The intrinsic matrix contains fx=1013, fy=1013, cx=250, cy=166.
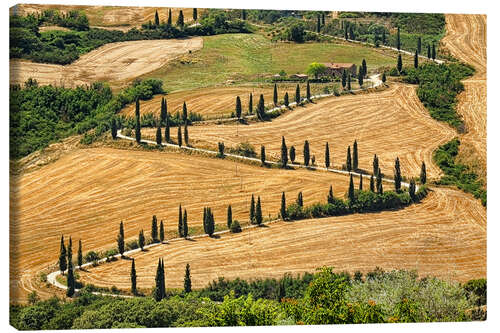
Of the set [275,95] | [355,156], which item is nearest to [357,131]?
[355,156]

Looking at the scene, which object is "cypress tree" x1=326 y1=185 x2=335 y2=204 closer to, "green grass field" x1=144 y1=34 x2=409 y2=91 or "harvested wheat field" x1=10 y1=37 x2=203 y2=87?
"green grass field" x1=144 y1=34 x2=409 y2=91

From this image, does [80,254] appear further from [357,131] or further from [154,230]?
[357,131]

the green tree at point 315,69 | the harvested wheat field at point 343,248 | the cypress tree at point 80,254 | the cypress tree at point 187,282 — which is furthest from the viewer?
the green tree at point 315,69

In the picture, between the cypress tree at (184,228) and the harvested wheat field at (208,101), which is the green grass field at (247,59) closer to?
the harvested wheat field at (208,101)

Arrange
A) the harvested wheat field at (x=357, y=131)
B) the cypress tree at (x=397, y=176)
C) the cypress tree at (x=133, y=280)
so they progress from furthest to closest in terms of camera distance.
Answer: the cypress tree at (x=397, y=176) → the harvested wheat field at (x=357, y=131) → the cypress tree at (x=133, y=280)

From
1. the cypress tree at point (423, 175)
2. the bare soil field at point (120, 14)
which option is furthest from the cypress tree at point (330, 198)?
the bare soil field at point (120, 14)

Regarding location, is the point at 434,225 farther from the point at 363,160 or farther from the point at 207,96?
the point at 207,96

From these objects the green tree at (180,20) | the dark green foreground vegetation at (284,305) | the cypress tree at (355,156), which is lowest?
the dark green foreground vegetation at (284,305)
